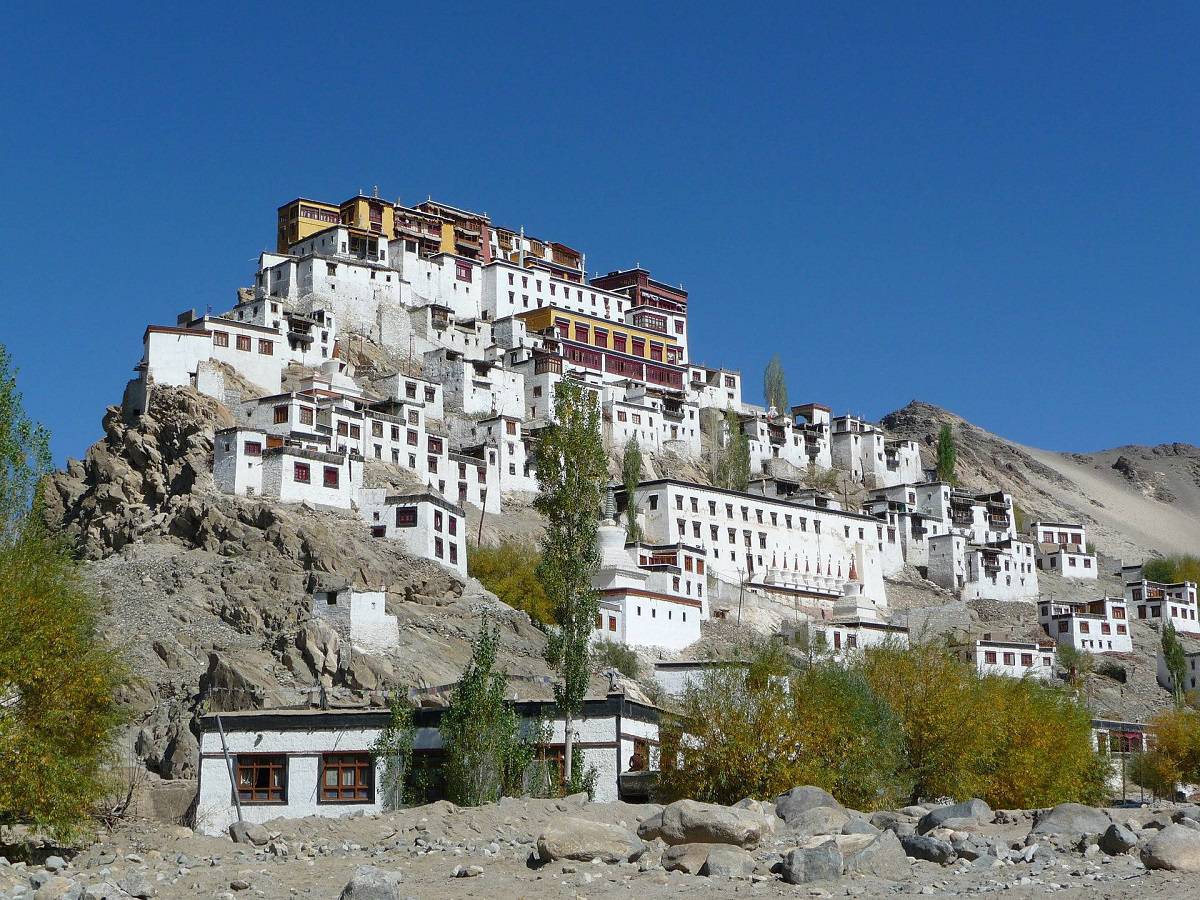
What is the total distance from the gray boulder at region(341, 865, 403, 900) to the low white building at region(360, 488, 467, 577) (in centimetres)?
3740

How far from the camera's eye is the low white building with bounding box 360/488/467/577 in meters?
65.8

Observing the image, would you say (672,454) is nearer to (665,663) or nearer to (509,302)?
(509,302)

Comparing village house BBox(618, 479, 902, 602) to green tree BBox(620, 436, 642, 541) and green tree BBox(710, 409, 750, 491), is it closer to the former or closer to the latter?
green tree BBox(620, 436, 642, 541)

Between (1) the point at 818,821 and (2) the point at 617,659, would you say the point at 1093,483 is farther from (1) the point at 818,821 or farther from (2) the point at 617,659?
(1) the point at 818,821

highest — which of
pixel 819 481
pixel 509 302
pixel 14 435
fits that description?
pixel 509 302

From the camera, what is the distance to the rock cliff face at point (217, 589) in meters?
49.5

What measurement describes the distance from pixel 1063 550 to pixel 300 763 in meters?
76.0

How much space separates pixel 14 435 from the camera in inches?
1617

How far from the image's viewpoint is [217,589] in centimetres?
5747

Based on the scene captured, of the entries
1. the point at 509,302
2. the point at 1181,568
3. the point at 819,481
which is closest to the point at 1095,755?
the point at 819,481

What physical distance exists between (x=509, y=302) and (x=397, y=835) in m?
70.6

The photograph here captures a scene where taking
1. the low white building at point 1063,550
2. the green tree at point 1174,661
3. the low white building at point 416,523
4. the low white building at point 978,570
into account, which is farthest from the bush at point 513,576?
the low white building at point 1063,550

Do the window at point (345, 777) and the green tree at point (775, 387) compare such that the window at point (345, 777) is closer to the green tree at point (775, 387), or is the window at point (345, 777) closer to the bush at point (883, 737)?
the bush at point (883, 737)

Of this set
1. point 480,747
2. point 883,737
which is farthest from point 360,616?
point 883,737
